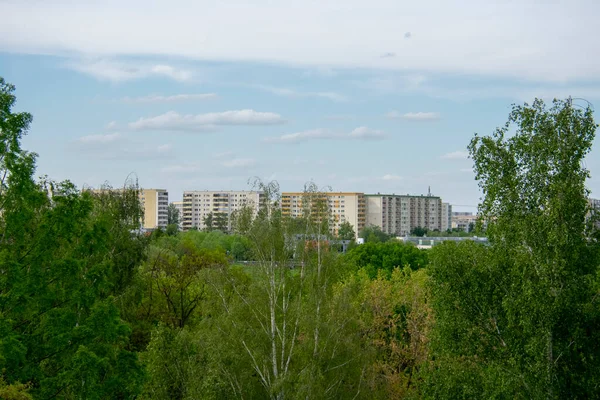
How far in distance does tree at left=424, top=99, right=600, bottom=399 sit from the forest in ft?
0.15

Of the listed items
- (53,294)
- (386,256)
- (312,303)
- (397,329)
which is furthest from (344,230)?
(53,294)

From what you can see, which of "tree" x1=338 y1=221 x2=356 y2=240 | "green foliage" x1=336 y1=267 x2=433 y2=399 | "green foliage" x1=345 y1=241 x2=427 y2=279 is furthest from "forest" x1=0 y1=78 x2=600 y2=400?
"green foliage" x1=345 y1=241 x2=427 y2=279

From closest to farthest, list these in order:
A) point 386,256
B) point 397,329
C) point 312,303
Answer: point 312,303 → point 397,329 → point 386,256

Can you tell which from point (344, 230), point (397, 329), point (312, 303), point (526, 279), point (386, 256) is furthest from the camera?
point (386, 256)

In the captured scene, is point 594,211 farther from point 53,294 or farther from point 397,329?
point 397,329

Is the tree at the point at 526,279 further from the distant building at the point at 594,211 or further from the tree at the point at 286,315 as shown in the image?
the tree at the point at 286,315

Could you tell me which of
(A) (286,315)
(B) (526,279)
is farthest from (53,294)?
(B) (526,279)

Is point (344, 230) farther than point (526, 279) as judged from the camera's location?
Yes

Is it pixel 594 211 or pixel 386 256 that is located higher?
pixel 594 211

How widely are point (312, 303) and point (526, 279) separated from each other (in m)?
8.72

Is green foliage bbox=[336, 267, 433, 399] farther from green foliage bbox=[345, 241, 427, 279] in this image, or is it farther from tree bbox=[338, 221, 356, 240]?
green foliage bbox=[345, 241, 427, 279]

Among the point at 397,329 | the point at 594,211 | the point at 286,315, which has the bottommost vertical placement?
the point at 397,329

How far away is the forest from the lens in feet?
79.2

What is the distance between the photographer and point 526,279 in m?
24.3
